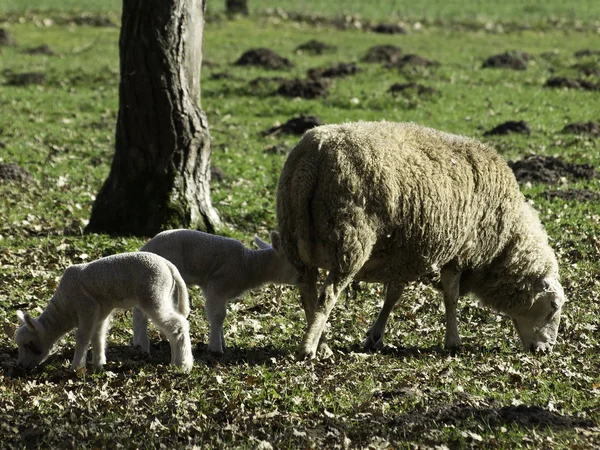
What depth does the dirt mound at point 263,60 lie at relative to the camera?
25.5m

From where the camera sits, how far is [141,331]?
882cm

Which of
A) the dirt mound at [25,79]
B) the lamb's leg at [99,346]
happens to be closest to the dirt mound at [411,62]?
the dirt mound at [25,79]

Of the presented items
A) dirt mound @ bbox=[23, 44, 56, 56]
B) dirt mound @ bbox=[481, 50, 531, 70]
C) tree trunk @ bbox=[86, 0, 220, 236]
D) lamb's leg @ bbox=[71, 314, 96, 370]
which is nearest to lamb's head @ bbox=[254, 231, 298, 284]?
lamb's leg @ bbox=[71, 314, 96, 370]

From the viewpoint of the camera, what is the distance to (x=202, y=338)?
9445 millimetres

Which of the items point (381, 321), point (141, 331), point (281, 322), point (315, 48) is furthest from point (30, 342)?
point (315, 48)

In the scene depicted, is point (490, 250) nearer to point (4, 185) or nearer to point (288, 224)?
point (288, 224)

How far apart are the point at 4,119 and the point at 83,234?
799 cm

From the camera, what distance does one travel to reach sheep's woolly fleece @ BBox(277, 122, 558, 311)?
8500mm

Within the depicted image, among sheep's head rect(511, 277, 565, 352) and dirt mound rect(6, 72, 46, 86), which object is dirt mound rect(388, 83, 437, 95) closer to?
dirt mound rect(6, 72, 46, 86)

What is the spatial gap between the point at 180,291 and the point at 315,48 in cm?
2145

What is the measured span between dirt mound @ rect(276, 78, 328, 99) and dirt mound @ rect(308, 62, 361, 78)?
1.50m

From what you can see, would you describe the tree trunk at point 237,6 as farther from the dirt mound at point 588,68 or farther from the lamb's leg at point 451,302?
the lamb's leg at point 451,302

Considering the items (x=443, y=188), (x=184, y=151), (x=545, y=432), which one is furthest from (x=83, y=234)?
(x=545, y=432)

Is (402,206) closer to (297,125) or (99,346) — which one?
(99,346)
